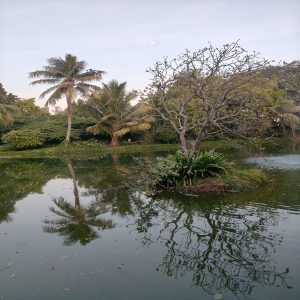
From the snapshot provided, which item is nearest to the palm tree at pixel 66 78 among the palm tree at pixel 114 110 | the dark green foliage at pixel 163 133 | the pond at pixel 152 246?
the palm tree at pixel 114 110

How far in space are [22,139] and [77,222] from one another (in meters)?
26.2

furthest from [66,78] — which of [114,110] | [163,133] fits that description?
[163,133]

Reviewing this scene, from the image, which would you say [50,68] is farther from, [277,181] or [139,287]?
[139,287]

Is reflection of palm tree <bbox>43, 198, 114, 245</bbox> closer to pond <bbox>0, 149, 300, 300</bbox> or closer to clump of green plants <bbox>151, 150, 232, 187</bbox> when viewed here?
pond <bbox>0, 149, 300, 300</bbox>

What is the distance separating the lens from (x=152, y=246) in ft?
20.4

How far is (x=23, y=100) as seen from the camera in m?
51.2

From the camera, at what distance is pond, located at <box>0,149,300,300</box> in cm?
468

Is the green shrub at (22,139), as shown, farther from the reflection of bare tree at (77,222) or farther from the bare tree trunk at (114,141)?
the reflection of bare tree at (77,222)

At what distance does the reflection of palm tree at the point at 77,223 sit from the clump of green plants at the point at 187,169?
245 cm

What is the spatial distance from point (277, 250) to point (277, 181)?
6.98 meters

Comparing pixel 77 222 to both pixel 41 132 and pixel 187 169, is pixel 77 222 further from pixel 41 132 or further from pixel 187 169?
pixel 41 132

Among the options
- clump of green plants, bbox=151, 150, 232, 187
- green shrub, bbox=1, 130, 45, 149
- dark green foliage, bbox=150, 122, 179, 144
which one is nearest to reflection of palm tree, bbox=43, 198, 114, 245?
clump of green plants, bbox=151, 150, 232, 187

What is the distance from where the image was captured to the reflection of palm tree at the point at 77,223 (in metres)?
6.98

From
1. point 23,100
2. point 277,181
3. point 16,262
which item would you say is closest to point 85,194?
point 16,262
